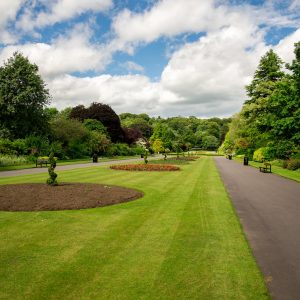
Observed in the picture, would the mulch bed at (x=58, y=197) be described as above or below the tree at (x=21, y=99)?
below

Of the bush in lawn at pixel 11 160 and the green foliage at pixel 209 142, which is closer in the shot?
the bush in lawn at pixel 11 160

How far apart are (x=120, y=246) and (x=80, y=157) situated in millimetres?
45059

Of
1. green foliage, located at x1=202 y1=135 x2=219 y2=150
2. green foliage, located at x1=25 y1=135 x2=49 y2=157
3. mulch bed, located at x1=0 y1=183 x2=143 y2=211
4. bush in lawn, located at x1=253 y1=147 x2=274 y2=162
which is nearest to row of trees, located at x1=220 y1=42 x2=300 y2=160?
bush in lawn, located at x1=253 y1=147 x2=274 y2=162

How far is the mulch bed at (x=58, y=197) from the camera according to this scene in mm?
11406

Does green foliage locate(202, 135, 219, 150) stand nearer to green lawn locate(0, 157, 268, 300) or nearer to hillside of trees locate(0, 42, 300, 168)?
hillside of trees locate(0, 42, 300, 168)

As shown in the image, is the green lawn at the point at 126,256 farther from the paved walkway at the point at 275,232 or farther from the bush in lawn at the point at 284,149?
the bush in lawn at the point at 284,149

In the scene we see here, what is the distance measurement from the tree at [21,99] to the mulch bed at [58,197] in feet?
105

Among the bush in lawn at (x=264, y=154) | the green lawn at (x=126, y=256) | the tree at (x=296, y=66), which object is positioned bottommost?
the green lawn at (x=126, y=256)

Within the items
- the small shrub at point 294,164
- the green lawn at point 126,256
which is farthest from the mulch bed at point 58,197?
the small shrub at point 294,164

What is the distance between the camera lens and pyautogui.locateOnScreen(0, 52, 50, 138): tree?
44062mm

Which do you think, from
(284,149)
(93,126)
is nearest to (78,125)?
(93,126)

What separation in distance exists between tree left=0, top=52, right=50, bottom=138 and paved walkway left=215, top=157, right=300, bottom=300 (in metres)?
36.5

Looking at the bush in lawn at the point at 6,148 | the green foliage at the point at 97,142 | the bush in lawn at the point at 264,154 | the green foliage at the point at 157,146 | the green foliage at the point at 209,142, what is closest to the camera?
the bush in lawn at the point at 6,148

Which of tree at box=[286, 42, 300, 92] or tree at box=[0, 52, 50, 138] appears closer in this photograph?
tree at box=[286, 42, 300, 92]
